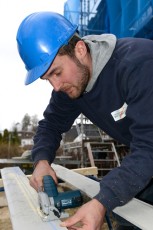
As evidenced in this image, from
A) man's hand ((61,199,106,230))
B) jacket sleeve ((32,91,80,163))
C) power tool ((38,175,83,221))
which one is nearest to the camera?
man's hand ((61,199,106,230))

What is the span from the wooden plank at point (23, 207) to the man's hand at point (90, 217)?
73mm

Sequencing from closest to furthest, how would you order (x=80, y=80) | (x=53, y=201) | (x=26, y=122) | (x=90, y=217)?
(x=90, y=217) < (x=53, y=201) < (x=80, y=80) < (x=26, y=122)

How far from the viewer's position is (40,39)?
1.81m

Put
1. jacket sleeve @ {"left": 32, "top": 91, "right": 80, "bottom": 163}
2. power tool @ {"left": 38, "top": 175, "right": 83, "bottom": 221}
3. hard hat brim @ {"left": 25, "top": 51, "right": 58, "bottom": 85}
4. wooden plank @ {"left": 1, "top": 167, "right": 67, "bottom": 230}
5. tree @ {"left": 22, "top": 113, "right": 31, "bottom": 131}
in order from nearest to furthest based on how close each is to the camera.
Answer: wooden plank @ {"left": 1, "top": 167, "right": 67, "bottom": 230} → power tool @ {"left": 38, "top": 175, "right": 83, "bottom": 221} → hard hat brim @ {"left": 25, "top": 51, "right": 58, "bottom": 85} → jacket sleeve @ {"left": 32, "top": 91, "right": 80, "bottom": 163} → tree @ {"left": 22, "top": 113, "right": 31, "bottom": 131}

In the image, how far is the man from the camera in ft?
4.69

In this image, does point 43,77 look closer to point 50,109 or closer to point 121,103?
point 121,103

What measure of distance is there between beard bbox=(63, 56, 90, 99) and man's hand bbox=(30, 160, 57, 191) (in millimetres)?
591

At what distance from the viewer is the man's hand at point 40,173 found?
7.05 ft

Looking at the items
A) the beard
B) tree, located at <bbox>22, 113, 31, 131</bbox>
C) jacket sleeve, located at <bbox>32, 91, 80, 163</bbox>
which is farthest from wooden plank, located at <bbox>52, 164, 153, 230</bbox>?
tree, located at <bbox>22, 113, 31, 131</bbox>

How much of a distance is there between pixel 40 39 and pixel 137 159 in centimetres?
88

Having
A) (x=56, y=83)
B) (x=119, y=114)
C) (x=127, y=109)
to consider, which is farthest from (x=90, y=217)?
(x=56, y=83)

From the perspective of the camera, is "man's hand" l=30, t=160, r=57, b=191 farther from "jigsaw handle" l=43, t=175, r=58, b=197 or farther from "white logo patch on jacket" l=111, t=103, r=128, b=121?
"white logo patch on jacket" l=111, t=103, r=128, b=121

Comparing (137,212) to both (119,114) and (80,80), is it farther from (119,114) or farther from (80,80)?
(80,80)

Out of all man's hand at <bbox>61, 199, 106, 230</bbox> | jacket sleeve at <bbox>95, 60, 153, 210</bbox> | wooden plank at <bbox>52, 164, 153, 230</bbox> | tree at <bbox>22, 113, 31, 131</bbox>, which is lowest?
wooden plank at <bbox>52, 164, 153, 230</bbox>
